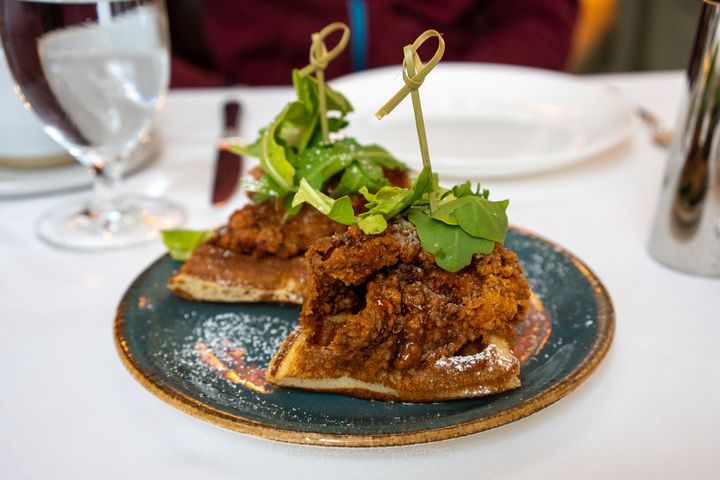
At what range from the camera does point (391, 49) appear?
9.71 feet

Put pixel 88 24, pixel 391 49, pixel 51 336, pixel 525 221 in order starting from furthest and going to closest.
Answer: pixel 391 49 → pixel 525 221 → pixel 88 24 → pixel 51 336

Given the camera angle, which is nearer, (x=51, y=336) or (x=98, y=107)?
(x=51, y=336)

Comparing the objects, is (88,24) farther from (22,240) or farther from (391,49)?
(391,49)

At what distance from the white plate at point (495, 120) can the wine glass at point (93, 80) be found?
577 mm

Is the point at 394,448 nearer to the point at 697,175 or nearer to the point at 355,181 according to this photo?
the point at 355,181

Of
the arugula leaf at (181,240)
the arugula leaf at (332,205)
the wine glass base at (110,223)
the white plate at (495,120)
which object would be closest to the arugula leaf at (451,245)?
the arugula leaf at (332,205)

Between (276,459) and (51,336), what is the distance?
0.54 metres

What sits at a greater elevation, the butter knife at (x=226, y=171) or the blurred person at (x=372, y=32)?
the blurred person at (x=372, y=32)

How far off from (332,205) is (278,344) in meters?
0.25

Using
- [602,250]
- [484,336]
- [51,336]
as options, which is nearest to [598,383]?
[484,336]

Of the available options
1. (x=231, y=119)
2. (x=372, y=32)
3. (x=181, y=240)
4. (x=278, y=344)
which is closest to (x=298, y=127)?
(x=181, y=240)

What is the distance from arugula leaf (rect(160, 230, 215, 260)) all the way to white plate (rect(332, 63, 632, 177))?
20.7 inches

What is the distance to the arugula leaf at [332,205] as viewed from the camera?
1028 millimetres

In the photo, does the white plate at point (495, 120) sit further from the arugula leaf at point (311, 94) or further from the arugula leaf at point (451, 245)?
the arugula leaf at point (451, 245)
